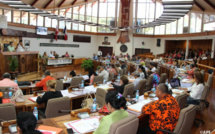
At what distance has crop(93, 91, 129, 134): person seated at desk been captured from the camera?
2.18m

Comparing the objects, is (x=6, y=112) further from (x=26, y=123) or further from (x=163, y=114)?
(x=163, y=114)

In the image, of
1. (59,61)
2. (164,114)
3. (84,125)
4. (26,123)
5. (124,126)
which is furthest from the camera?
(59,61)

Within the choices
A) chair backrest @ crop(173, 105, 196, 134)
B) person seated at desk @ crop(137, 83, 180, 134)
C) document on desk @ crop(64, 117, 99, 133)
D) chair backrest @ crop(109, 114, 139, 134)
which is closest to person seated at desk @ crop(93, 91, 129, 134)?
chair backrest @ crop(109, 114, 139, 134)

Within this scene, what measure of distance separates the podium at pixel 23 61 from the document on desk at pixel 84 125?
26.2ft

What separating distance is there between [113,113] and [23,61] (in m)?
10.1

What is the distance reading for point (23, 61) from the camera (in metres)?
11.0

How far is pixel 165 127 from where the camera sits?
2803 millimetres

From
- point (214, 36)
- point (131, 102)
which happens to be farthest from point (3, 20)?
point (214, 36)

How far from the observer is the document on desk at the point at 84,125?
2.51 m

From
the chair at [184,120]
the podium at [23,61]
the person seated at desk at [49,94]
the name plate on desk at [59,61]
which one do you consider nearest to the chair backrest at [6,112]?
the person seated at desk at [49,94]

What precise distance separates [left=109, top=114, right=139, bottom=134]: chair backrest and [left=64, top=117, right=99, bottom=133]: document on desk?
0.59 metres

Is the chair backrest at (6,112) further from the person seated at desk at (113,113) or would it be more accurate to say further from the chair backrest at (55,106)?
the person seated at desk at (113,113)

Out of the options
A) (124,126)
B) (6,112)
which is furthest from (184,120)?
(6,112)

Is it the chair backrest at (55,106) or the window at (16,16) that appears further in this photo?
the window at (16,16)
